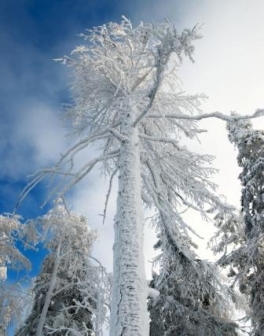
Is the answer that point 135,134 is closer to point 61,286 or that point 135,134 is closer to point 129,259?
point 129,259

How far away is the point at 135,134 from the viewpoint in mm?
6777

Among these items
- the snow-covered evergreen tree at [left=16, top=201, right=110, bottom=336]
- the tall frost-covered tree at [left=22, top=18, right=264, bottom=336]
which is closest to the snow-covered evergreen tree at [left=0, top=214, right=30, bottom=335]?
the snow-covered evergreen tree at [left=16, top=201, right=110, bottom=336]

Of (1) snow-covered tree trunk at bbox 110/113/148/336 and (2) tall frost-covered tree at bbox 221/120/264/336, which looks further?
(2) tall frost-covered tree at bbox 221/120/264/336

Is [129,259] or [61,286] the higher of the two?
[61,286]

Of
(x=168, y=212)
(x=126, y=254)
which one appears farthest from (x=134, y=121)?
(x=126, y=254)

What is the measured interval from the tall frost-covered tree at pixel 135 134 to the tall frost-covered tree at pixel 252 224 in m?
3.89

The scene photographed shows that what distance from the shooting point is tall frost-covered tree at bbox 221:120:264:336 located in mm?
11133

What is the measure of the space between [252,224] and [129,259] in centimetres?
769

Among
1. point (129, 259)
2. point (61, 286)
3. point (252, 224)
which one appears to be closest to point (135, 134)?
point (129, 259)

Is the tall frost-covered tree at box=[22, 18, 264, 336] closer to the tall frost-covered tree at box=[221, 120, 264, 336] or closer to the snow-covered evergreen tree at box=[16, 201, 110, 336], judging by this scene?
the tall frost-covered tree at box=[221, 120, 264, 336]

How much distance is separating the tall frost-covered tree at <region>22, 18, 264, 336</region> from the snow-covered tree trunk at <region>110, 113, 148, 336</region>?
0.01 meters

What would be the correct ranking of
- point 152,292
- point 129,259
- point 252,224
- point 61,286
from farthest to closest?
1. point 61,286
2. point 252,224
3. point 152,292
4. point 129,259

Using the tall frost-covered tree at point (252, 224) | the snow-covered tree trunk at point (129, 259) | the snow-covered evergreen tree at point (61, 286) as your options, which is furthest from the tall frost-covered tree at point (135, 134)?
the snow-covered evergreen tree at point (61, 286)

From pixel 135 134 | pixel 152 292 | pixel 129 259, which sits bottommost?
pixel 152 292
